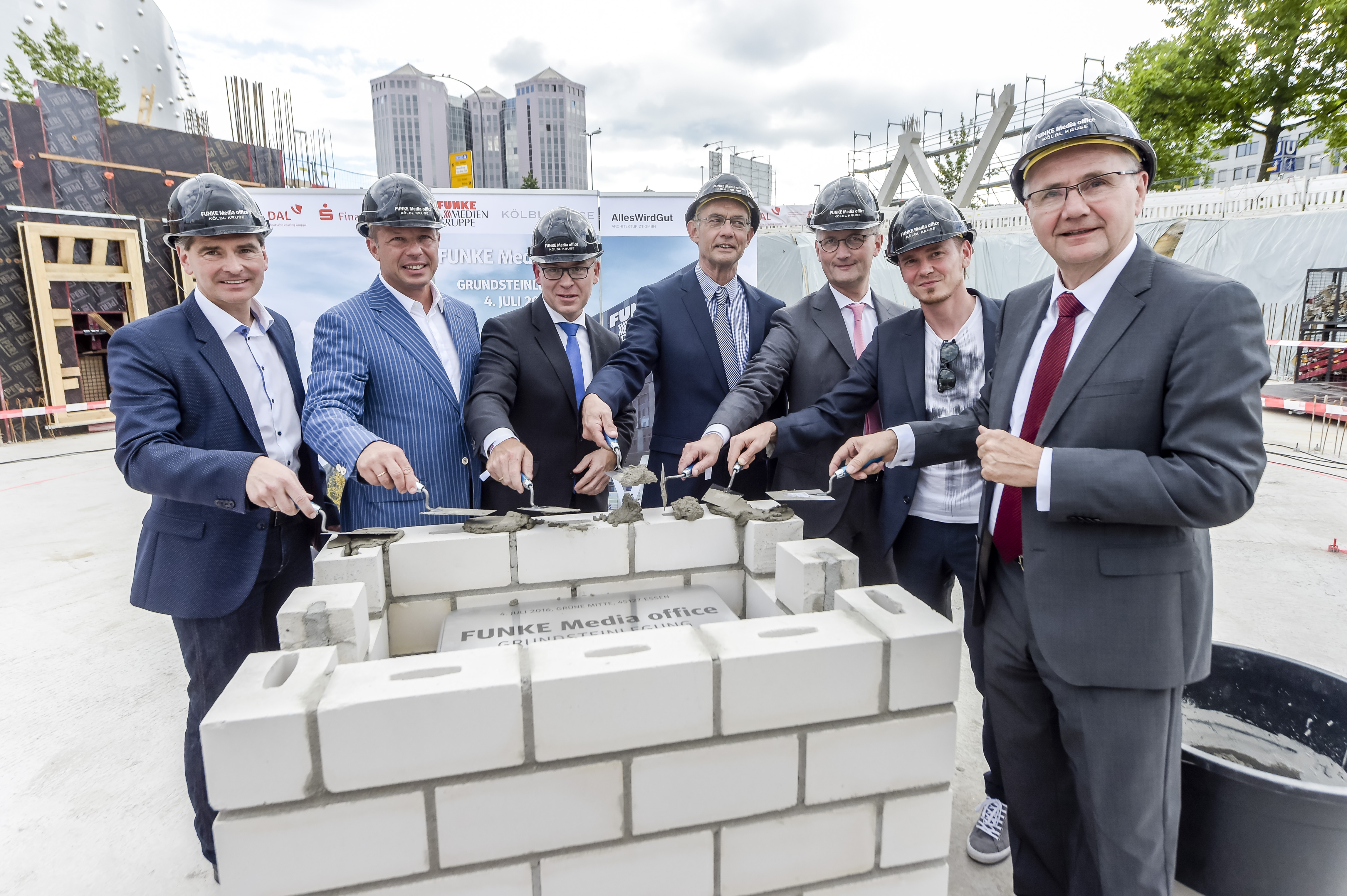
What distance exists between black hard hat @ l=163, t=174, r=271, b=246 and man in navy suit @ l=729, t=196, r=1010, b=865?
182 cm

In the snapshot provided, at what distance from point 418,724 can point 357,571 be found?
28.2 inches

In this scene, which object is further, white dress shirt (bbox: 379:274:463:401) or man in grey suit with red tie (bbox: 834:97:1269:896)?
white dress shirt (bbox: 379:274:463:401)

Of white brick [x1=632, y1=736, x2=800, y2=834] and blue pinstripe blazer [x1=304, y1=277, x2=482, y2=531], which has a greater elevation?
blue pinstripe blazer [x1=304, y1=277, x2=482, y2=531]

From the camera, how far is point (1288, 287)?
13.1 meters

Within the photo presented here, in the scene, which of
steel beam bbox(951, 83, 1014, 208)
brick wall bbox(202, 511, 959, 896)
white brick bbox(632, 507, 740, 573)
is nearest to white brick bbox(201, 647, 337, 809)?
brick wall bbox(202, 511, 959, 896)

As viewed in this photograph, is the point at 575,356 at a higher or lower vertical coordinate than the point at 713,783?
higher

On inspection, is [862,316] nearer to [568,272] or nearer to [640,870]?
[568,272]

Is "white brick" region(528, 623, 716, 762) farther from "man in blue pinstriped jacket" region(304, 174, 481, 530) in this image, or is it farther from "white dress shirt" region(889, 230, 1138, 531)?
"man in blue pinstriped jacket" region(304, 174, 481, 530)

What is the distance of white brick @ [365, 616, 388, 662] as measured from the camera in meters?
1.86

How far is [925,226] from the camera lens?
8.80ft

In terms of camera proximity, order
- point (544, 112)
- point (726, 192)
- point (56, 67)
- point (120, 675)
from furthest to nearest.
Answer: point (544, 112) < point (56, 67) < point (120, 675) < point (726, 192)

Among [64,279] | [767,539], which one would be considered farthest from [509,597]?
[64,279]

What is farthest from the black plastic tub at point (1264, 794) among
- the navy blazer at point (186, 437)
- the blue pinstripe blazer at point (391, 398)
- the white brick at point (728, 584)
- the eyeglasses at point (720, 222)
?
the navy blazer at point (186, 437)

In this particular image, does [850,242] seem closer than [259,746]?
No
